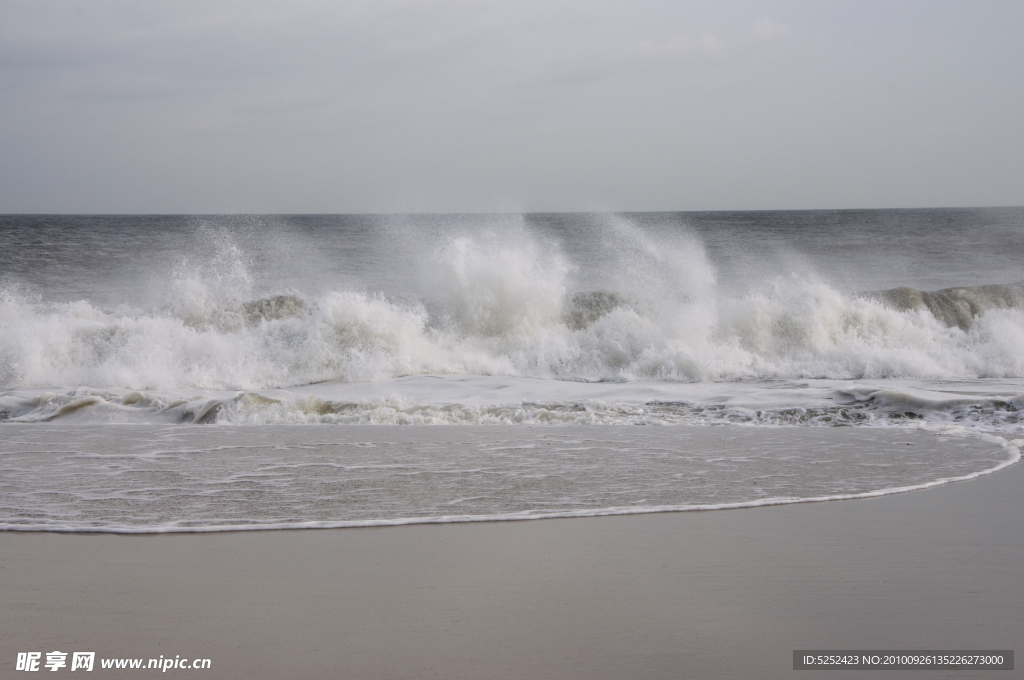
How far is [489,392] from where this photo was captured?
923 centimetres

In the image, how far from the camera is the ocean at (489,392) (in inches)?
190

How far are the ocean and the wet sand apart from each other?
1.34 feet

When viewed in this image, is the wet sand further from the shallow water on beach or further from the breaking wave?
the breaking wave

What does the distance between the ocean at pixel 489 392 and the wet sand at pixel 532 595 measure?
1.34 ft

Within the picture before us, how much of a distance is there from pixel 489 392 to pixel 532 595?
6.12 m

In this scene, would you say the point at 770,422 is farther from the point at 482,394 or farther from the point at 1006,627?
the point at 1006,627

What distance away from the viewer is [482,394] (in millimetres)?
9102

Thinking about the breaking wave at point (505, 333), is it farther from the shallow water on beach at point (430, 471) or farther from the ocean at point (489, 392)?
the shallow water on beach at point (430, 471)

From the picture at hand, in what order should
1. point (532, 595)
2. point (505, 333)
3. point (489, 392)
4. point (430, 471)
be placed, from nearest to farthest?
point (532, 595), point (430, 471), point (489, 392), point (505, 333)

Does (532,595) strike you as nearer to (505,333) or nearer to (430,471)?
(430,471)


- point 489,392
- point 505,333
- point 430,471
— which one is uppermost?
point 505,333

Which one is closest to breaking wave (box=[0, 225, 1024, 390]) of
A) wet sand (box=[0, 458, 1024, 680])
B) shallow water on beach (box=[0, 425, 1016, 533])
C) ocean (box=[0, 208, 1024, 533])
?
ocean (box=[0, 208, 1024, 533])

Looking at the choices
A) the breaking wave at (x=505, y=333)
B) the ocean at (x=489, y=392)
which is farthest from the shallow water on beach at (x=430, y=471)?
the breaking wave at (x=505, y=333)

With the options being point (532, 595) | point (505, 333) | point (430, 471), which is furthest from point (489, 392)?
point (532, 595)
